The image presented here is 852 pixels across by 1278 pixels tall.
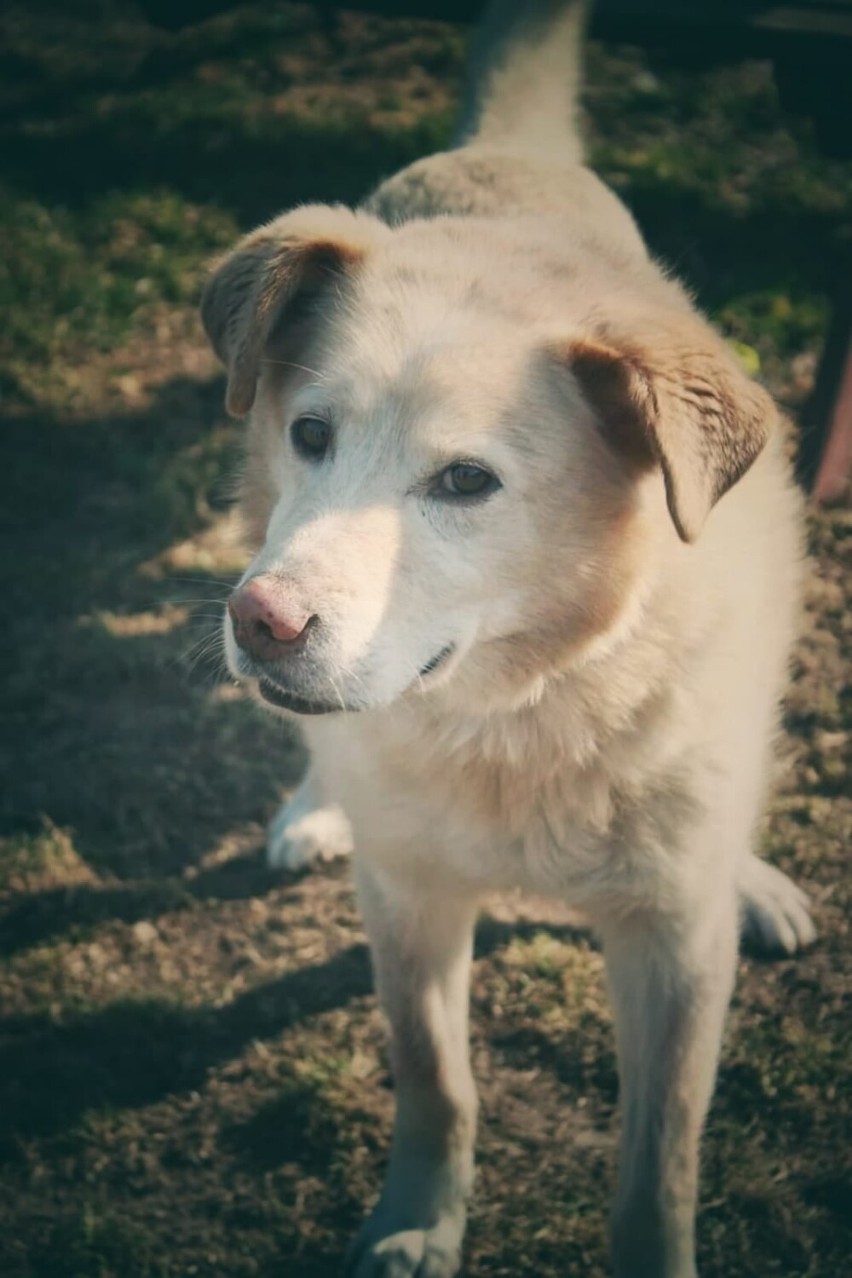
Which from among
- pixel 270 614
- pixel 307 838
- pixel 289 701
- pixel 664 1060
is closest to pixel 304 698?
pixel 289 701

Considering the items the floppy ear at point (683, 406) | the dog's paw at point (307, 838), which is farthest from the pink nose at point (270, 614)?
the dog's paw at point (307, 838)

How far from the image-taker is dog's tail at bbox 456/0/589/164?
406cm

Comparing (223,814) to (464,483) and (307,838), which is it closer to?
(307,838)

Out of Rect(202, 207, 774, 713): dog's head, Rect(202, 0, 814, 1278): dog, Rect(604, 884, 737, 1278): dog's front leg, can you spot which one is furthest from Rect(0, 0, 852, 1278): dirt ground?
Rect(202, 207, 774, 713): dog's head

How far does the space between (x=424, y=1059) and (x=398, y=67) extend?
19.4 feet

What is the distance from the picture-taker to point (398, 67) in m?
7.24

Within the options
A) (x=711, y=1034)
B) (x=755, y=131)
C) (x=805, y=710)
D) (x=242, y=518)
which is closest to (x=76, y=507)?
(x=242, y=518)

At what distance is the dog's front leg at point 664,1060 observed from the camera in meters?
2.73

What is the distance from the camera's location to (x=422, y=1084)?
9.95ft

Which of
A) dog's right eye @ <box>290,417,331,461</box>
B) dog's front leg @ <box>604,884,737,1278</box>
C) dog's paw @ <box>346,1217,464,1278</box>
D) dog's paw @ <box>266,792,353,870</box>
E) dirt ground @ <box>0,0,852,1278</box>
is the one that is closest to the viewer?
dog's right eye @ <box>290,417,331,461</box>

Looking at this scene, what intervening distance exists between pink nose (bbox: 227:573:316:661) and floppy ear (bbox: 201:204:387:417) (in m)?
0.62

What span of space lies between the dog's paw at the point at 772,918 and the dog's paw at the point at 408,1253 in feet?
3.95

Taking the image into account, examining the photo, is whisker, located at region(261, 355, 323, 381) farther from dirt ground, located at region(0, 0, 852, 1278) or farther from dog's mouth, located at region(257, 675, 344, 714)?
dirt ground, located at region(0, 0, 852, 1278)

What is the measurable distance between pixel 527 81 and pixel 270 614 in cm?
267
